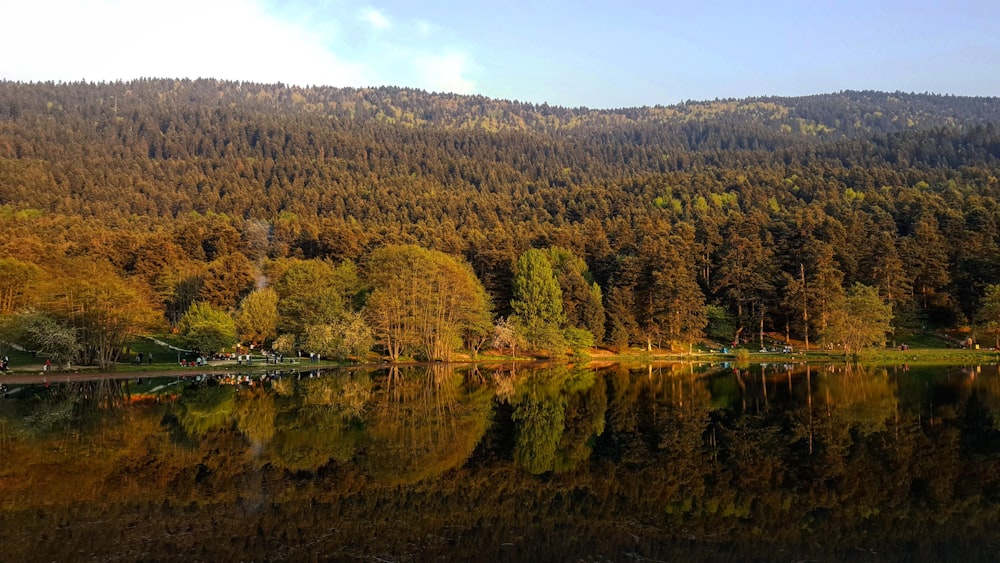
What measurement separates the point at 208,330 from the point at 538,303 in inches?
1358

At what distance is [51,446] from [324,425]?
30.8 ft

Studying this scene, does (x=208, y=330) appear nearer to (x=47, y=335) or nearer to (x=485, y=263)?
(x=47, y=335)

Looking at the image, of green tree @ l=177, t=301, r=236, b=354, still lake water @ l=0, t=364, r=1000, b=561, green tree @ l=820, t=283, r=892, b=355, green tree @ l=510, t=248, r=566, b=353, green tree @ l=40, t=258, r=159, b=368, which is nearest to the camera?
still lake water @ l=0, t=364, r=1000, b=561

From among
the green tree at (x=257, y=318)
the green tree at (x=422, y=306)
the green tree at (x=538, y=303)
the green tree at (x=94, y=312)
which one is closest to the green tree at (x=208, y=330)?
the green tree at (x=257, y=318)

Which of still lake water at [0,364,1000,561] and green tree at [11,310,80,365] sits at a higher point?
green tree at [11,310,80,365]

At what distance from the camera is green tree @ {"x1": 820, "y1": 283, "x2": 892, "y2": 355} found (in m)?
68.4

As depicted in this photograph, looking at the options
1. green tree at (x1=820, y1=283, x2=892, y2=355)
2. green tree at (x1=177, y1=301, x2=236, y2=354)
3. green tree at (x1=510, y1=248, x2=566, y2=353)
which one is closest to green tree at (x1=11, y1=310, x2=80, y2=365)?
green tree at (x1=177, y1=301, x2=236, y2=354)

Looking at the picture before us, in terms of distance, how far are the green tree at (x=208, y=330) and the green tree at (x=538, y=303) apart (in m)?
30.4

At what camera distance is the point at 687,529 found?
46.2 feet

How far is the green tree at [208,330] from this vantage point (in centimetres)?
6412

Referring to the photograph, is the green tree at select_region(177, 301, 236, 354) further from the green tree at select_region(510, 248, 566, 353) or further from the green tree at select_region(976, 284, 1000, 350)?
the green tree at select_region(976, 284, 1000, 350)

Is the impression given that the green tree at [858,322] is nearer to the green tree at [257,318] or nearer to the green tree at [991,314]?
the green tree at [991,314]

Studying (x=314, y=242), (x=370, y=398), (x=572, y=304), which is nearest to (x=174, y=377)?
(x=370, y=398)

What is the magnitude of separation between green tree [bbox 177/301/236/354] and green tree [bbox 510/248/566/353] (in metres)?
30.4
